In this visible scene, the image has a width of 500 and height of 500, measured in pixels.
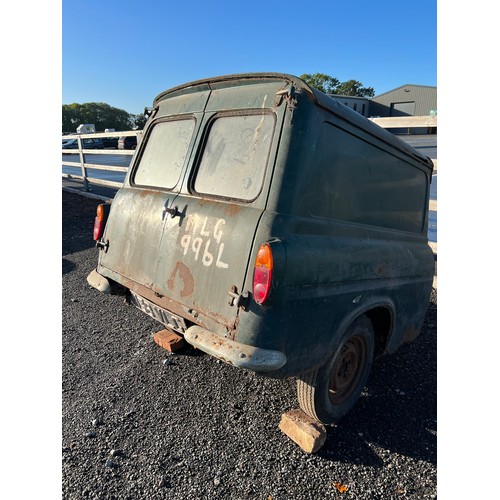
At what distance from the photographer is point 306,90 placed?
2016 mm

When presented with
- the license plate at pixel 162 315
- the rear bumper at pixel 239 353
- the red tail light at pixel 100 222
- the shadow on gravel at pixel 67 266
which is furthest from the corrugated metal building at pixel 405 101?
the rear bumper at pixel 239 353

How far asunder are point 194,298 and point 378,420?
1.73m

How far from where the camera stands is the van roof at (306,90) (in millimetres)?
2070

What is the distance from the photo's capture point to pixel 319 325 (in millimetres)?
2043

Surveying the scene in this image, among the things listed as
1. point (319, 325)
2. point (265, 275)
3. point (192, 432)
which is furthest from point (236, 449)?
point (265, 275)

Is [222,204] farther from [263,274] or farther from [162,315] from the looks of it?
[162,315]

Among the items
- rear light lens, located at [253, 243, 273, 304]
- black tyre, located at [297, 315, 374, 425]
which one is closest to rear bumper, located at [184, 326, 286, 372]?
rear light lens, located at [253, 243, 273, 304]

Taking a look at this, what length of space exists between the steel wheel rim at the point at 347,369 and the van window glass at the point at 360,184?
935mm

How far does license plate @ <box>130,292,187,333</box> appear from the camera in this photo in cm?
230

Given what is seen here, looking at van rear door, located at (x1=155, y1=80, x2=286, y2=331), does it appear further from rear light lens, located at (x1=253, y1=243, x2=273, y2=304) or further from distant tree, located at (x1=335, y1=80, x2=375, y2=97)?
distant tree, located at (x1=335, y1=80, x2=375, y2=97)

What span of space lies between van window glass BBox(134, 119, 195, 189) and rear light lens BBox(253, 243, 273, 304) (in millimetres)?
1105

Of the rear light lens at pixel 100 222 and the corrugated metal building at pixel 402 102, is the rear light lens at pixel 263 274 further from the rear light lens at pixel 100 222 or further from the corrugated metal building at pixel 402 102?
the corrugated metal building at pixel 402 102

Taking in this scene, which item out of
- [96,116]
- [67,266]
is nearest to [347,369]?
[67,266]

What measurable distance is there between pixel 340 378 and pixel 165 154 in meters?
2.25
